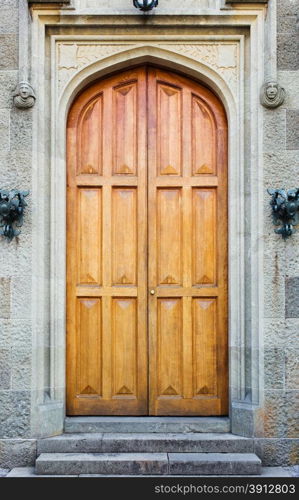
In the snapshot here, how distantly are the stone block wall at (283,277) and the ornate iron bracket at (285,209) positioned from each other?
66 millimetres

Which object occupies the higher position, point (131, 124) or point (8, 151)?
point (131, 124)

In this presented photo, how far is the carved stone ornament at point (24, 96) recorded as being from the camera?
418 centimetres

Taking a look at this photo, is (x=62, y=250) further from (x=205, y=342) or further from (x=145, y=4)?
(x=145, y=4)

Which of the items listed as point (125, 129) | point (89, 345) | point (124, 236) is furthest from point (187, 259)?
point (125, 129)

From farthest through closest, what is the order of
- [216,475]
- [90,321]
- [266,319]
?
[90,321]
[266,319]
[216,475]

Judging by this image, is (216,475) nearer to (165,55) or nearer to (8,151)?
(8,151)

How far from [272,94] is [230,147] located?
547mm

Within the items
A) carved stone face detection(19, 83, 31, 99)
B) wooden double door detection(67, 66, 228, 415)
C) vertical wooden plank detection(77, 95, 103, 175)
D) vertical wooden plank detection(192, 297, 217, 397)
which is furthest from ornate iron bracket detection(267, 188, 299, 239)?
carved stone face detection(19, 83, 31, 99)

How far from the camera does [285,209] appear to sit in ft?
13.4

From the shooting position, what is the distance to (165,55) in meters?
4.40

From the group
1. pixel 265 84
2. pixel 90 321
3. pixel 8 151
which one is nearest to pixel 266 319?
pixel 90 321

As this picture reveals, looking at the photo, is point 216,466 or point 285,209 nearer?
point 216,466

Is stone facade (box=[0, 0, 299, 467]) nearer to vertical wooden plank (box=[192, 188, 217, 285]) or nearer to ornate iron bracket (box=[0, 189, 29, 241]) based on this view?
ornate iron bracket (box=[0, 189, 29, 241])

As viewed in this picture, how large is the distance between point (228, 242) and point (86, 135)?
159 centimetres
